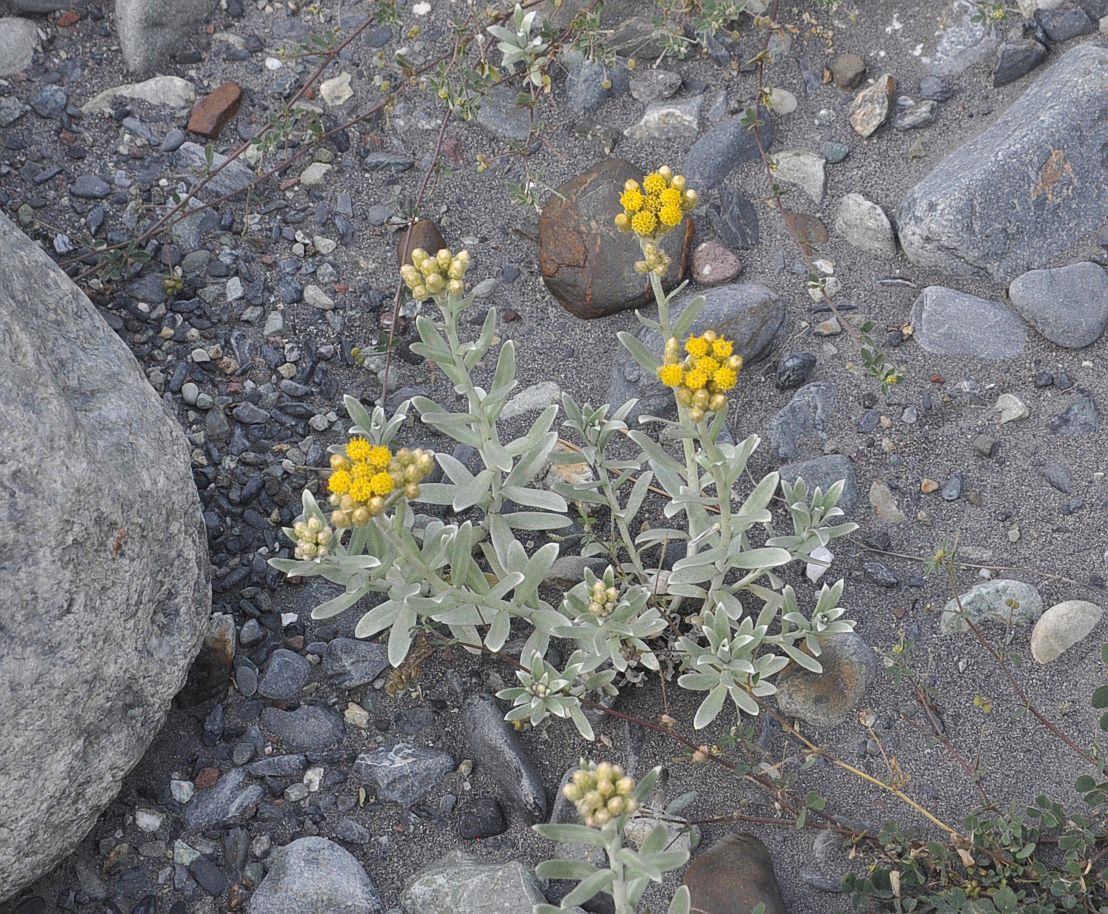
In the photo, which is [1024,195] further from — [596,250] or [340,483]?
[340,483]

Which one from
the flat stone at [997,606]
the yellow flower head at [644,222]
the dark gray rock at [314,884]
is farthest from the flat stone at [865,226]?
the dark gray rock at [314,884]

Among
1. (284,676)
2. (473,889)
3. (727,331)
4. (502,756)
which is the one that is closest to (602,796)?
(473,889)

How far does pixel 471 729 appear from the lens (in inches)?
172

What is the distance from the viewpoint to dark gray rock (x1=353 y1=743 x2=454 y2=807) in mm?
4324

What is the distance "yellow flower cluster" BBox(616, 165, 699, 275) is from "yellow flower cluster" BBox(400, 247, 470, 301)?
541 millimetres

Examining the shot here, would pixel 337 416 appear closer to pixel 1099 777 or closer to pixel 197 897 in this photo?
pixel 197 897

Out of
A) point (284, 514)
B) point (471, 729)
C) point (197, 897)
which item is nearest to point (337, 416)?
point (284, 514)

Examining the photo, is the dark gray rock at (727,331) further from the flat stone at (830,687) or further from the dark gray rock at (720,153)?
the flat stone at (830,687)

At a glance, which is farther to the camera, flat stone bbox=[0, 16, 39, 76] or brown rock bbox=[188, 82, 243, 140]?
flat stone bbox=[0, 16, 39, 76]

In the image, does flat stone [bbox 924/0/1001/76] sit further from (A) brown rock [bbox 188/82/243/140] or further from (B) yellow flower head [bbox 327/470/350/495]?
(B) yellow flower head [bbox 327/470/350/495]

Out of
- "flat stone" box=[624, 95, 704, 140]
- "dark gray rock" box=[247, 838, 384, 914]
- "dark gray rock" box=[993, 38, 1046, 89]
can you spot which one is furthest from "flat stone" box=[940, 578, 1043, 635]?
"flat stone" box=[624, 95, 704, 140]

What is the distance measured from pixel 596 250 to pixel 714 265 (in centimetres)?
56

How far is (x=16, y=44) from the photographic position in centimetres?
632

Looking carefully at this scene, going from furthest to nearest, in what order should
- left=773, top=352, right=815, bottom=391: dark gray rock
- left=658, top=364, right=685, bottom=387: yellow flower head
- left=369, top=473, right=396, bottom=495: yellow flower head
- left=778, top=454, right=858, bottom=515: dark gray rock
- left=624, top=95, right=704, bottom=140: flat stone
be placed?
left=624, top=95, right=704, bottom=140: flat stone
left=773, top=352, right=815, bottom=391: dark gray rock
left=778, top=454, right=858, bottom=515: dark gray rock
left=658, top=364, right=685, bottom=387: yellow flower head
left=369, top=473, right=396, bottom=495: yellow flower head
